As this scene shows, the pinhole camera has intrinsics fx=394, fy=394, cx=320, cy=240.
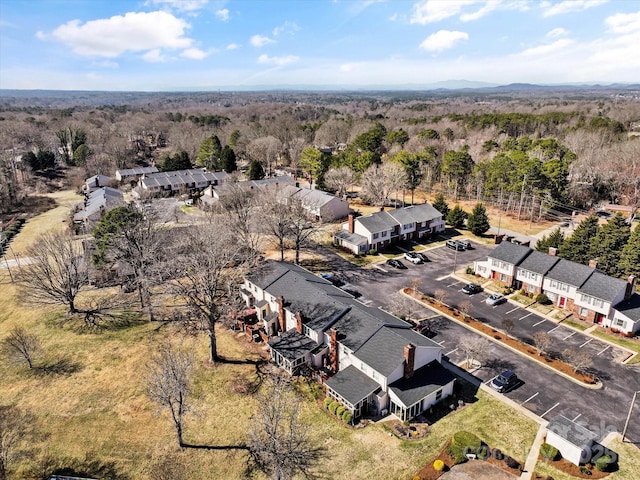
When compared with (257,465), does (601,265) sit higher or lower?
higher

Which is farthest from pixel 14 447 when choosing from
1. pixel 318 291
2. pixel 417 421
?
pixel 417 421

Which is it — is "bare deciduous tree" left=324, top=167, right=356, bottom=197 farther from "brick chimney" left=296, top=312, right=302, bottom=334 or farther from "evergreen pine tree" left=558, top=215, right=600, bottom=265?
"brick chimney" left=296, top=312, right=302, bottom=334

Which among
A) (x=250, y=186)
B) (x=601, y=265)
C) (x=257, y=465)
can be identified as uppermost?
(x=250, y=186)

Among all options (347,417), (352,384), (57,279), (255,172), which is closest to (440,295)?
(352,384)

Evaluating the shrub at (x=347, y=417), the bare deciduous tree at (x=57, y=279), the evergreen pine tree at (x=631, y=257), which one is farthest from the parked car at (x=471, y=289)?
the bare deciduous tree at (x=57, y=279)

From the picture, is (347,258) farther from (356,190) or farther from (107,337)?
(356,190)

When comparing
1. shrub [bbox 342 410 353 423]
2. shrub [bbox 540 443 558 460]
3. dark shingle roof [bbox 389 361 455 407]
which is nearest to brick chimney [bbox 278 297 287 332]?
shrub [bbox 342 410 353 423]
